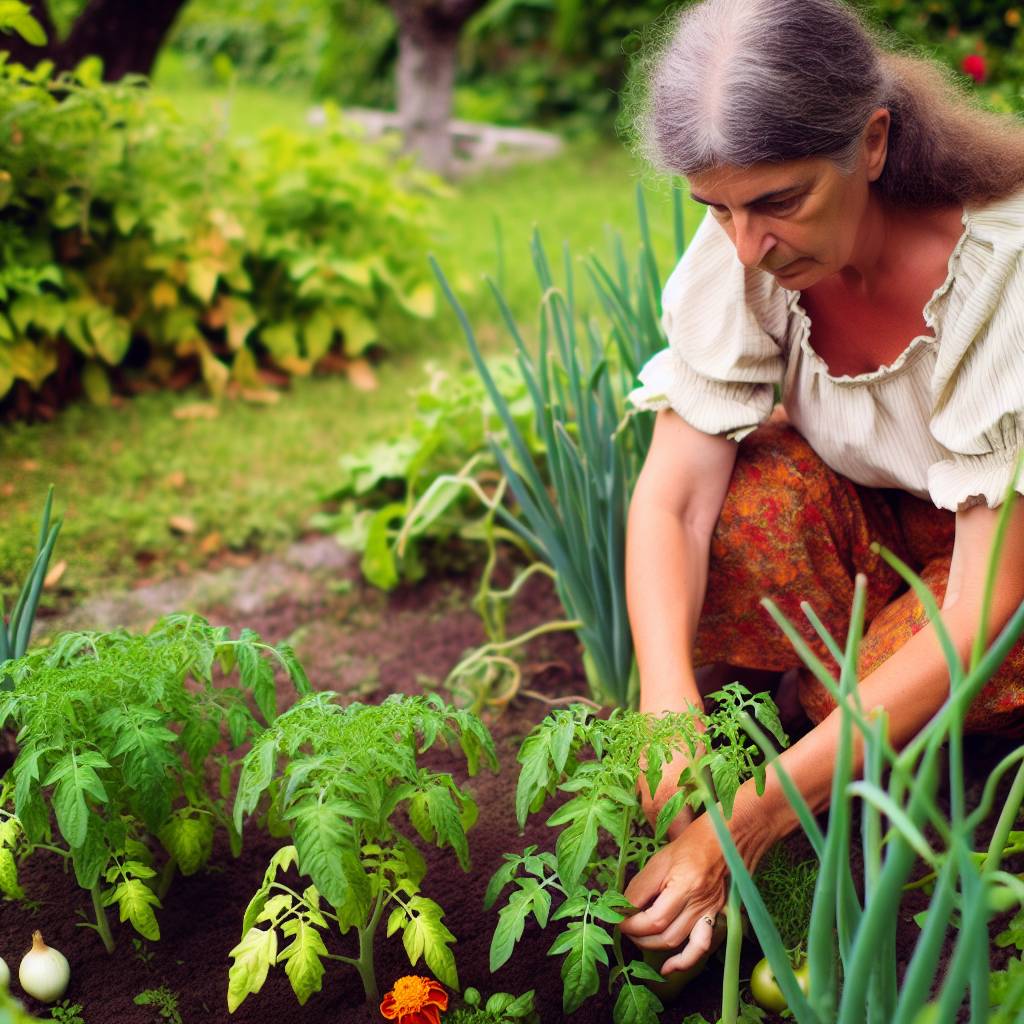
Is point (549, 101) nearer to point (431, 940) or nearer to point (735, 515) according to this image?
point (735, 515)

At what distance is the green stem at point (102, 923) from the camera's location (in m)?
1.50

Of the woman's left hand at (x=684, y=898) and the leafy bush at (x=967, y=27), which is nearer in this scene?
the woman's left hand at (x=684, y=898)

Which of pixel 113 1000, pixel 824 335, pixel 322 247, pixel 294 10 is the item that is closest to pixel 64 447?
pixel 322 247

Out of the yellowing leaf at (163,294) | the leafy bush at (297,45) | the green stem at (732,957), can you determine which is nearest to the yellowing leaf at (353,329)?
the yellowing leaf at (163,294)

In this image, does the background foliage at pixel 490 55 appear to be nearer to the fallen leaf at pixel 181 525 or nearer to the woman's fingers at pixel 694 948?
the fallen leaf at pixel 181 525

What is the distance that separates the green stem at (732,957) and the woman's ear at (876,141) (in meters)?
0.93

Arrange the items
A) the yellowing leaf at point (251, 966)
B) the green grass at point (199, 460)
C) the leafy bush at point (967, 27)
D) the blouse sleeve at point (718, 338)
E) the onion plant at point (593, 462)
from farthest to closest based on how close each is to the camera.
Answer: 1. the leafy bush at point (967, 27)
2. the green grass at point (199, 460)
3. the onion plant at point (593, 462)
4. the blouse sleeve at point (718, 338)
5. the yellowing leaf at point (251, 966)

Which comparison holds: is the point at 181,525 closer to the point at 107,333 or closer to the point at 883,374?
the point at 107,333

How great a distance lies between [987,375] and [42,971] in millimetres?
1412

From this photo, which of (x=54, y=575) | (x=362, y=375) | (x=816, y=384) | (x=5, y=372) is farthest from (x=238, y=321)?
(x=816, y=384)

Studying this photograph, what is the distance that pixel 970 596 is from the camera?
150 centimetres

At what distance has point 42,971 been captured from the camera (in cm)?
146

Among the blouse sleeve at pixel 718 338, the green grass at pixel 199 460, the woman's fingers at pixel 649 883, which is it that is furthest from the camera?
the green grass at pixel 199 460

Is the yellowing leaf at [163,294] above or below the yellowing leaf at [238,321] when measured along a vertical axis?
above
